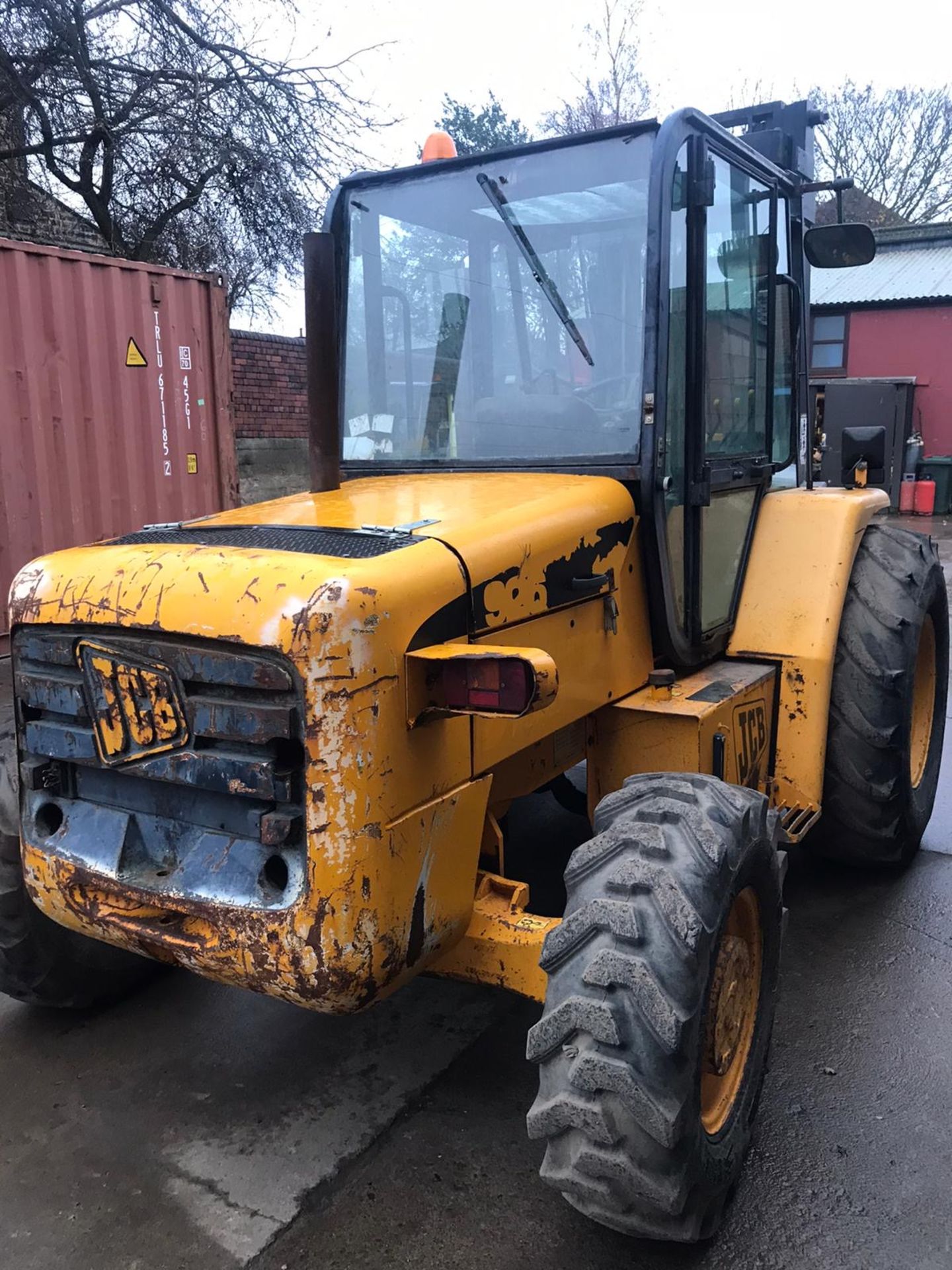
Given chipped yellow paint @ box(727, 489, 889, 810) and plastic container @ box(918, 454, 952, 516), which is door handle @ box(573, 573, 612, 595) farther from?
plastic container @ box(918, 454, 952, 516)

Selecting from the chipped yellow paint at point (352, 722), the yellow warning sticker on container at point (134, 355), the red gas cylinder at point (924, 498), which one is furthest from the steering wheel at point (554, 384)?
the red gas cylinder at point (924, 498)

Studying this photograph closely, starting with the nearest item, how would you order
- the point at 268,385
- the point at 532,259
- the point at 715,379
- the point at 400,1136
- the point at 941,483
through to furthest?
1. the point at 400,1136
2. the point at 532,259
3. the point at 715,379
4. the point at 268,385
5. the point at 941,483

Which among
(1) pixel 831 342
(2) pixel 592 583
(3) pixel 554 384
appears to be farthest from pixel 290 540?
(1) pixel 831 342

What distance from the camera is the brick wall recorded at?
1072cm

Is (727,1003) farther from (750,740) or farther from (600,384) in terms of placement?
(600,384)

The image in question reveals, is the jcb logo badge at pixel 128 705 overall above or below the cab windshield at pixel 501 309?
below

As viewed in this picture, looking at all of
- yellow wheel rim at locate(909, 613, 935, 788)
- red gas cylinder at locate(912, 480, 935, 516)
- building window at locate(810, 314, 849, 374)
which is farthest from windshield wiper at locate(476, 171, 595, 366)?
building window at locate(810, 314, 849, 374)

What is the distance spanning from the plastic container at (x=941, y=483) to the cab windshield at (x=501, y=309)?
19.3 meters

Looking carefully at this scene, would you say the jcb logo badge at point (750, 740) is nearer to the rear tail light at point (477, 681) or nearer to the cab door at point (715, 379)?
the cab door at point (715, 379)

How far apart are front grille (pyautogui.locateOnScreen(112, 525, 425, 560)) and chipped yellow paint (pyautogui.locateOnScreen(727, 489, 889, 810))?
175 cm

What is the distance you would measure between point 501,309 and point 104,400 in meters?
5.22

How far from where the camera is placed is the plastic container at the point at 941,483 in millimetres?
20641

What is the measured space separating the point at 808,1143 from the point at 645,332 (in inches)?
88.4

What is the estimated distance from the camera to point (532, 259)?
129 inches
